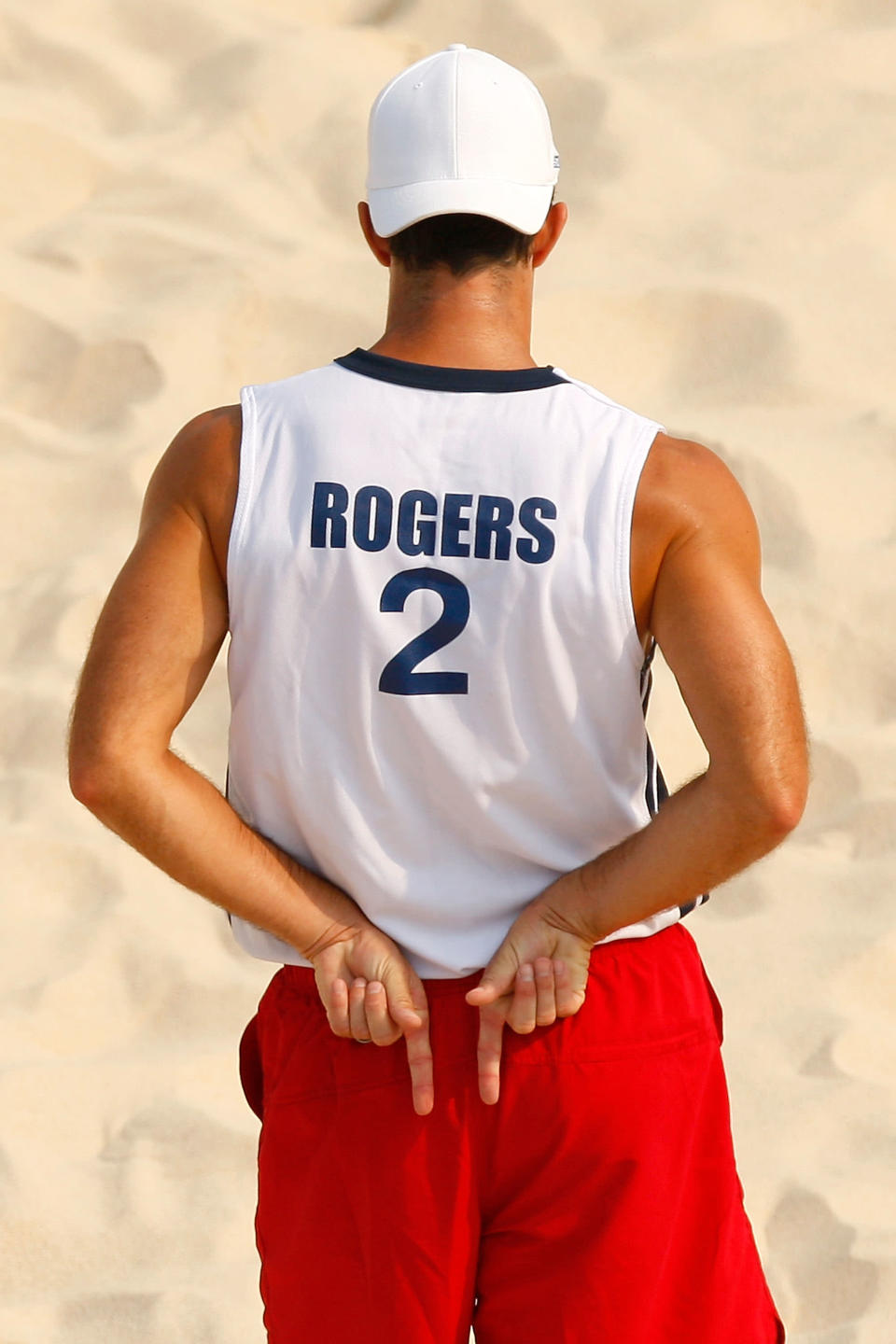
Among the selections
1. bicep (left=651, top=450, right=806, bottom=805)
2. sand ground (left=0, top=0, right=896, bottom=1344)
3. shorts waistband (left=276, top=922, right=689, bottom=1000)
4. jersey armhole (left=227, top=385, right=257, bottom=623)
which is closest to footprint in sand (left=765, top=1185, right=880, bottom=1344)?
sand ground (left=0, top=0, right=896, bottom=1344)

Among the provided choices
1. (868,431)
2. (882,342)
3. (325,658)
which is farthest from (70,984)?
(882,342)

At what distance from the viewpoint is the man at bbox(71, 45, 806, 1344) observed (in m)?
1.69

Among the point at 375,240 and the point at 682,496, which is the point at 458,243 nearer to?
the point at 375,240

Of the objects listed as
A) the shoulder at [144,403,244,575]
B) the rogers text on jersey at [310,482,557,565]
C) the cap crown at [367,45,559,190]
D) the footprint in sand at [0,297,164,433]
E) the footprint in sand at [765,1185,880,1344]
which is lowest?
the footprint in sand at [765,1185,880,1344]

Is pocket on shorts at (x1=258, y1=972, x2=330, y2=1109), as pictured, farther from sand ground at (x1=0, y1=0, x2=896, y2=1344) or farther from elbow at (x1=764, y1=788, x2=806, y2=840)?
sand ground at (x1=0, y1=0, x2=896, y2=1344)

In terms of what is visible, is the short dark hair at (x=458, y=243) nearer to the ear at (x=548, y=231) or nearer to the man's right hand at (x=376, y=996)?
the ear at (x=548, y=231)

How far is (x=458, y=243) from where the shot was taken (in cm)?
178

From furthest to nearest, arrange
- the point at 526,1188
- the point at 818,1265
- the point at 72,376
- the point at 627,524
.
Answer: the point at 72,376, the point at 818,1265, the point at 526,1188, the point at 627,524

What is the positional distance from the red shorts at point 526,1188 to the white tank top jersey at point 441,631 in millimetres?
111

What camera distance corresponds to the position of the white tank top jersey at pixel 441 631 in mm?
1678

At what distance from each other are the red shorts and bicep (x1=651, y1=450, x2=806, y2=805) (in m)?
0.27

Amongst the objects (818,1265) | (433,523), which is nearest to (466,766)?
(433,523)

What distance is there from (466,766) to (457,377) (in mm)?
373

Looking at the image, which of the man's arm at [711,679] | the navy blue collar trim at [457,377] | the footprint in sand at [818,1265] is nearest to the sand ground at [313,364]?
the footprint in sand at [818,1265]
